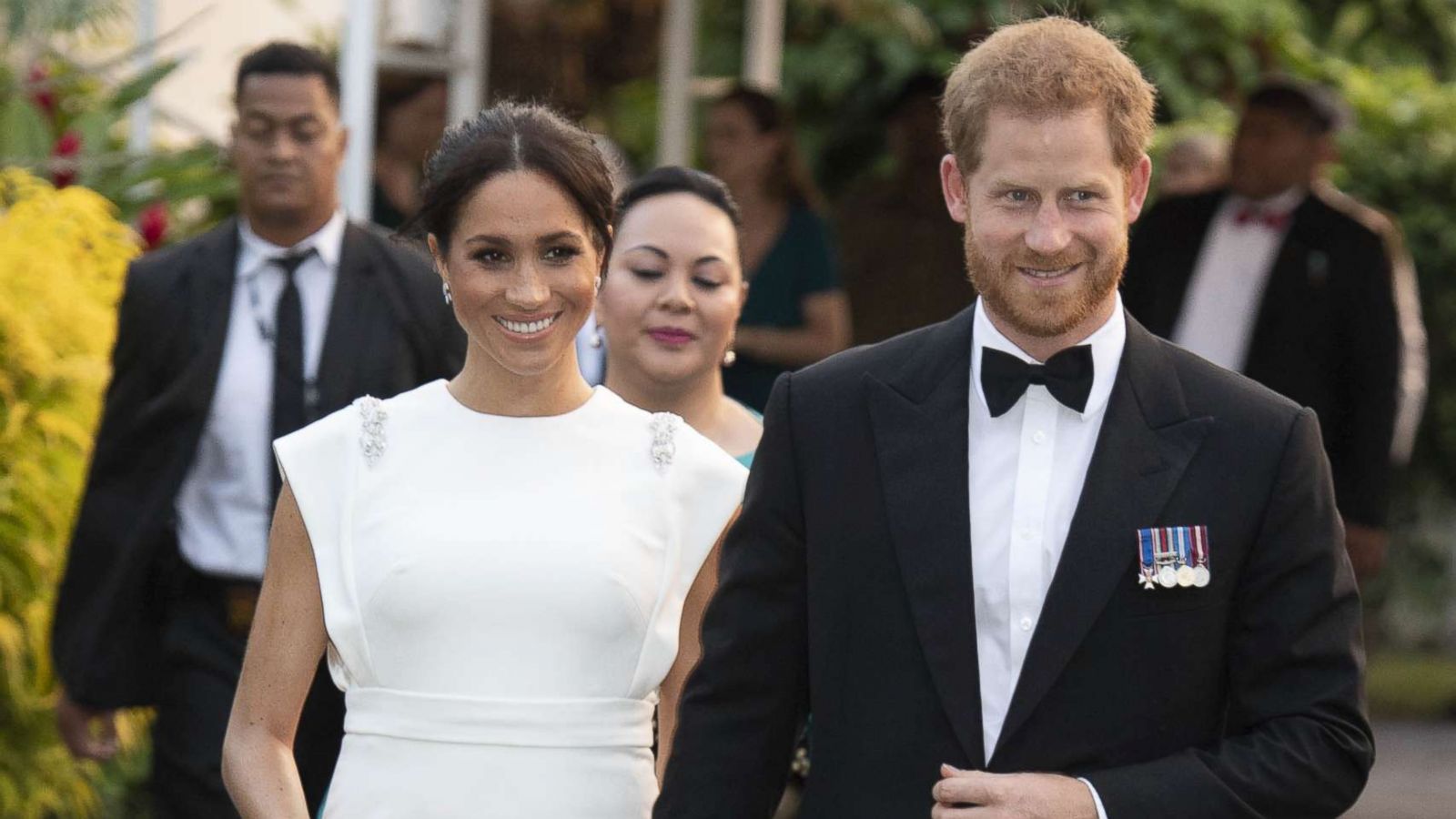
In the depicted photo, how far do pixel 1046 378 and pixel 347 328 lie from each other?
262 cm

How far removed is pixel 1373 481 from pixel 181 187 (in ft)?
13.1

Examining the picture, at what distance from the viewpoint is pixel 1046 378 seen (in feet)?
10.8

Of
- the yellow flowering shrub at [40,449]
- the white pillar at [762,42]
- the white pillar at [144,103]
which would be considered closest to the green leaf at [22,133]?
the white pillar at [144,103]

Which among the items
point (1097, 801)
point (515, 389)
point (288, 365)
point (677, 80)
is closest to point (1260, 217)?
point (677, 80)

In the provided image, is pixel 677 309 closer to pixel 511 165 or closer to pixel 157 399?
pixel 511 165

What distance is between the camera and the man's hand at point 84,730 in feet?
18.6

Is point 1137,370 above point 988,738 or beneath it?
above

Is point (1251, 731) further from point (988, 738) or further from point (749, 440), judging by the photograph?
point (749, 440)

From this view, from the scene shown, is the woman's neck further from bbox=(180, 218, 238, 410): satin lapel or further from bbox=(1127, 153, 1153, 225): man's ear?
bbox=(180, 218, 238, 410): satin lapel

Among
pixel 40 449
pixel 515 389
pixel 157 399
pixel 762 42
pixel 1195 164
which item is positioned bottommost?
pixel 40 449

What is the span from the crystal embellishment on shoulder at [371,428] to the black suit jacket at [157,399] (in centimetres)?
150

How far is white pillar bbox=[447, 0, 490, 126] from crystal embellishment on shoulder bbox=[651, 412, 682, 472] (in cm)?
511

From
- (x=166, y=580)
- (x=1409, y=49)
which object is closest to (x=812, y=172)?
(x=1409, y=49)

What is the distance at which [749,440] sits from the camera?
16.3 ft
